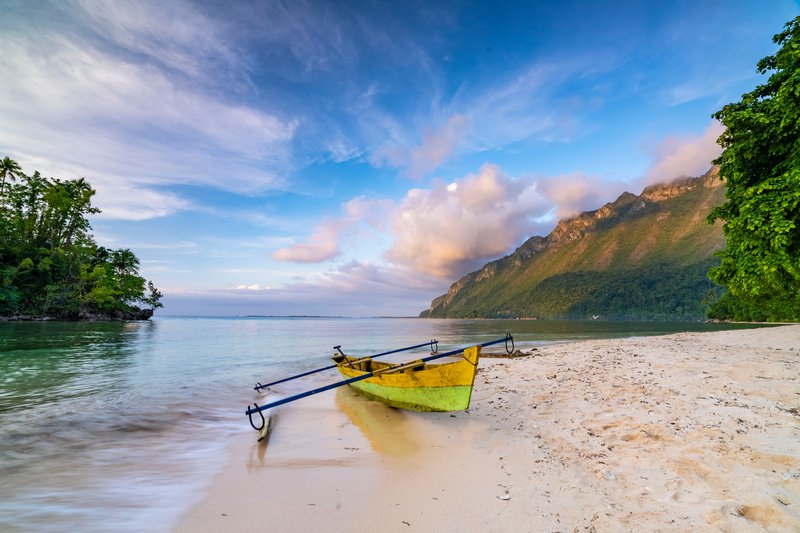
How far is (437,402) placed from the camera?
26.0 ft

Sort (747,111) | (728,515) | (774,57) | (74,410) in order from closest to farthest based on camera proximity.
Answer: (728,515) → (74,410) → (747,111) → (774,57)

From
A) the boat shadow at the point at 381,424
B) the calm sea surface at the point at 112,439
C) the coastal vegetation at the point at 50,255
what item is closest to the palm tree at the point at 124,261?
the coastal vegetation at the point at 50,255

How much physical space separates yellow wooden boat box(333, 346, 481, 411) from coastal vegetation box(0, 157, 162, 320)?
242ft

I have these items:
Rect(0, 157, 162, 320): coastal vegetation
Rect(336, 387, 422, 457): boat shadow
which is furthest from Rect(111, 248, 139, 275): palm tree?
Rect(336, 387, 422, 457): boat shadow

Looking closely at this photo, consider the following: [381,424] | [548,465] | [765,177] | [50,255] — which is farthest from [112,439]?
[50,255]

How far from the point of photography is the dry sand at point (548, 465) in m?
3.73

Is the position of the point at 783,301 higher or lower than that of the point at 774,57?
lower

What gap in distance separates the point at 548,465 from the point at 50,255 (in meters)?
84.9

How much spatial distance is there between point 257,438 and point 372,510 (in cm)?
471

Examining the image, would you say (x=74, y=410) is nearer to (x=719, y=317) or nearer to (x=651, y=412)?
(x=651, y=412)

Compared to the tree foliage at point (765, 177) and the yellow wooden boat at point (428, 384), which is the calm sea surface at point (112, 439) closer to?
the yellow wooden boat at point (428, 384)

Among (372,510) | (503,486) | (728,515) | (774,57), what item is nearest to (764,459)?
(728,515)

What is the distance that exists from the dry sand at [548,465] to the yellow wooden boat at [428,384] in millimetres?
470

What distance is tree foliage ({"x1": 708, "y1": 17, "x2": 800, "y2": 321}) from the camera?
39.3 ft
